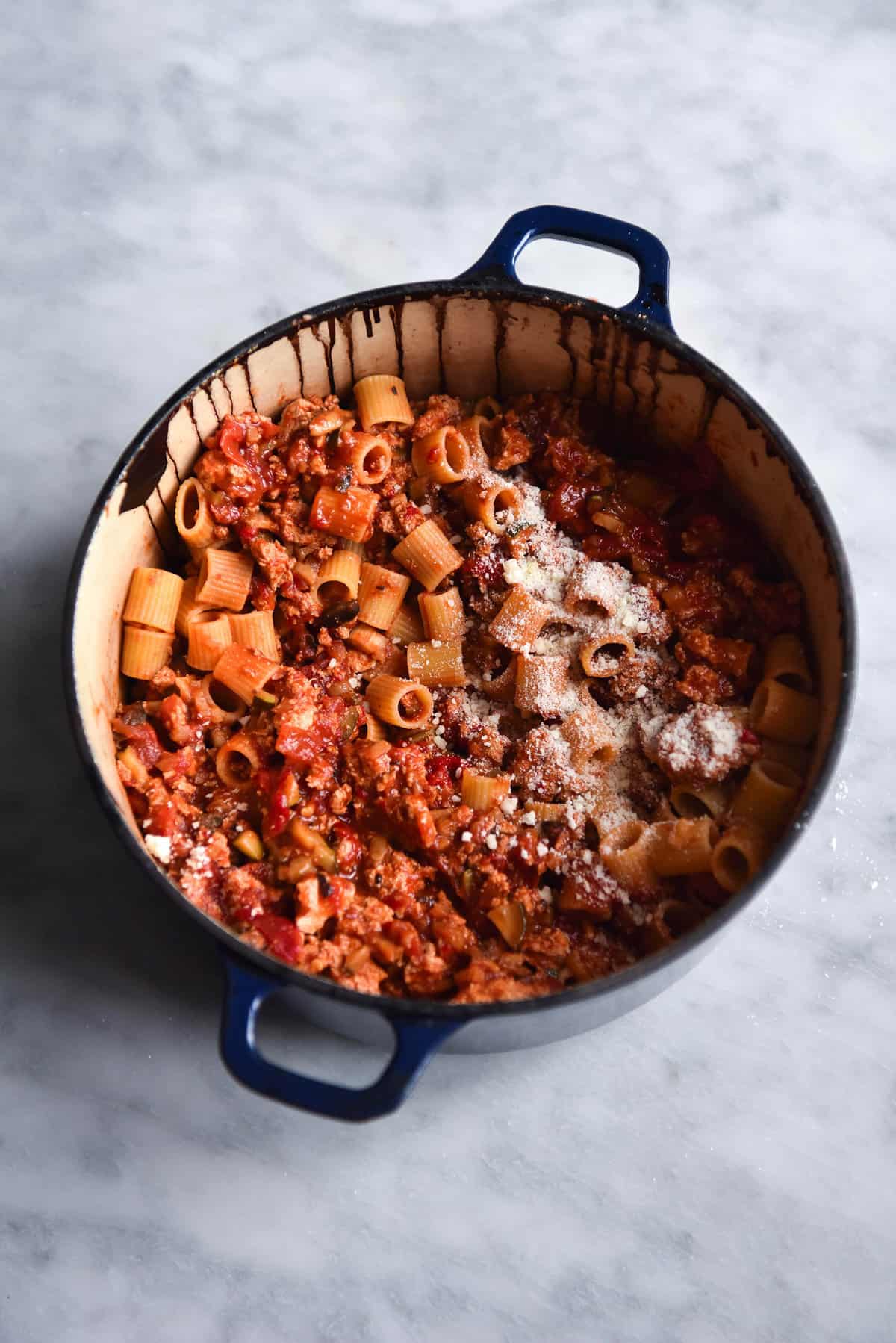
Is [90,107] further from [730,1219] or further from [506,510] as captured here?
[730,1219]

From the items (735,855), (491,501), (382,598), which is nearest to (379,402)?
(491,501)

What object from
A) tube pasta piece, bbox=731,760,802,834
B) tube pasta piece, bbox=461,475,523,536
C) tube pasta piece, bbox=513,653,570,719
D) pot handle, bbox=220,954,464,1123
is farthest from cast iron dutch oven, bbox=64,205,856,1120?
tube pasta piece, bbox=513,653,570,719

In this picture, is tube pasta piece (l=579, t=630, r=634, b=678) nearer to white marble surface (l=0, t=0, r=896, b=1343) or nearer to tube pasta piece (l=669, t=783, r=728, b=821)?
tube pasta piece (l=669, t=783, r=728, b=821)

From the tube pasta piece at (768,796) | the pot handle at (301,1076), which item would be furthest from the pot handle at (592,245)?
the pot handle at (301,1076)

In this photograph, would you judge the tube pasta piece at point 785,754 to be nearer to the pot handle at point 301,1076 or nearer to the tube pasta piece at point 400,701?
the tube pasta piece at point 400,701

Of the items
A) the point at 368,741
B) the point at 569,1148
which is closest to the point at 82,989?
the point at 368,741
